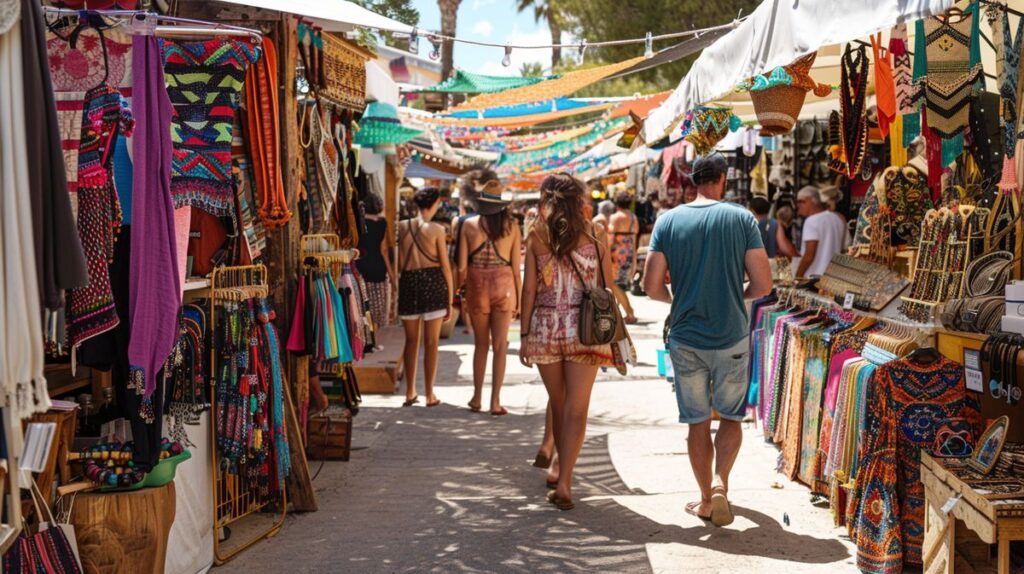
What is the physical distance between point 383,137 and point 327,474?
17.0ft

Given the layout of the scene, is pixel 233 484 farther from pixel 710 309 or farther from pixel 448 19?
pixel 448 19

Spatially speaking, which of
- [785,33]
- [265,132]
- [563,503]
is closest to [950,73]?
[785,33]

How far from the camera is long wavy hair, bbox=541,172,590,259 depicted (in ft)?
20.3

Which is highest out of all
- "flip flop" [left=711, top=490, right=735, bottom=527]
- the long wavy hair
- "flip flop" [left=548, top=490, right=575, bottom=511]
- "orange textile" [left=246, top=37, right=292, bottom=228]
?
"orange textile" [left=246, top=37, right=292, bottom=228]

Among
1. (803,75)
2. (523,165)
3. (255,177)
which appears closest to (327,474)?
(255,177)

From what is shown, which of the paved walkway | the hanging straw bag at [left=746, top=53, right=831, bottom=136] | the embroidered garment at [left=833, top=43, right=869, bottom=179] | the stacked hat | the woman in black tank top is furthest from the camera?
the stacked hat

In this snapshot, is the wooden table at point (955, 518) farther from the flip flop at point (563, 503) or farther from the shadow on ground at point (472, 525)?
the flip flop at point (563, 503)

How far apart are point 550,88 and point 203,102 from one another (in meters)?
6.60

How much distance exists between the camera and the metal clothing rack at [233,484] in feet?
17.2

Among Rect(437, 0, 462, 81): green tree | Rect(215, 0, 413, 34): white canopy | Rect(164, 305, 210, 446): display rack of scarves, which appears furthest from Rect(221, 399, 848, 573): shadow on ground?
Rect(437, 0, 462, 81): green tree

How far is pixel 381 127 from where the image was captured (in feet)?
37.9

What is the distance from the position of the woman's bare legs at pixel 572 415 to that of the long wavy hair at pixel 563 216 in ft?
2.22

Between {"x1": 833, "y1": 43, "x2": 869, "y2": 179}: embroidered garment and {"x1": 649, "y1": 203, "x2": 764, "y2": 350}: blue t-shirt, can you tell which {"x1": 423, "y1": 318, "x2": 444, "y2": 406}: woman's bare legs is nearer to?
{"x1": 833, "y1": 43, "x2": 869, "y2": 179}: embroidered garment

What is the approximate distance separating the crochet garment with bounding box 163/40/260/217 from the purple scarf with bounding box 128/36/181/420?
2.13 feet
